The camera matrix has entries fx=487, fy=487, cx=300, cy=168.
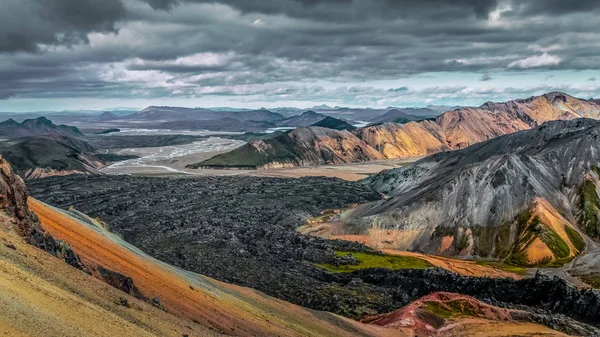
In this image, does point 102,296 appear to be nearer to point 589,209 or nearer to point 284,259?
point 284,259

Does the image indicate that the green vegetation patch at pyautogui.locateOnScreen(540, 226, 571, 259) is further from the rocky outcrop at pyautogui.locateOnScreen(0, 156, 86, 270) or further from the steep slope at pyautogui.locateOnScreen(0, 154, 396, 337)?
the rocky outcrop at pyautogui.locateOnScreen(0, 156, 86, 270)

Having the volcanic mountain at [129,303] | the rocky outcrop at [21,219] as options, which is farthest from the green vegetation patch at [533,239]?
the rocky outcrop at [21,219]

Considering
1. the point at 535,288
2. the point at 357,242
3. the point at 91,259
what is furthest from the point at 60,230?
the point at 357,242

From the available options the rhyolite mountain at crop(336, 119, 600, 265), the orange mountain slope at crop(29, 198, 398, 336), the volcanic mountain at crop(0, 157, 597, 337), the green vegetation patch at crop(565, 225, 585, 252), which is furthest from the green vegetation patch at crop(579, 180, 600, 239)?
the orange mountain slope at crop(29, 198, 398, 336)

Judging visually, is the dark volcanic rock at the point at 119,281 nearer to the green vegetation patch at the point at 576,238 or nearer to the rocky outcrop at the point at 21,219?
the rocky outcrop at the point at 21,219

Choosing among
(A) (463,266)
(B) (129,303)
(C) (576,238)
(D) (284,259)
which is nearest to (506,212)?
(C) (576,238)
